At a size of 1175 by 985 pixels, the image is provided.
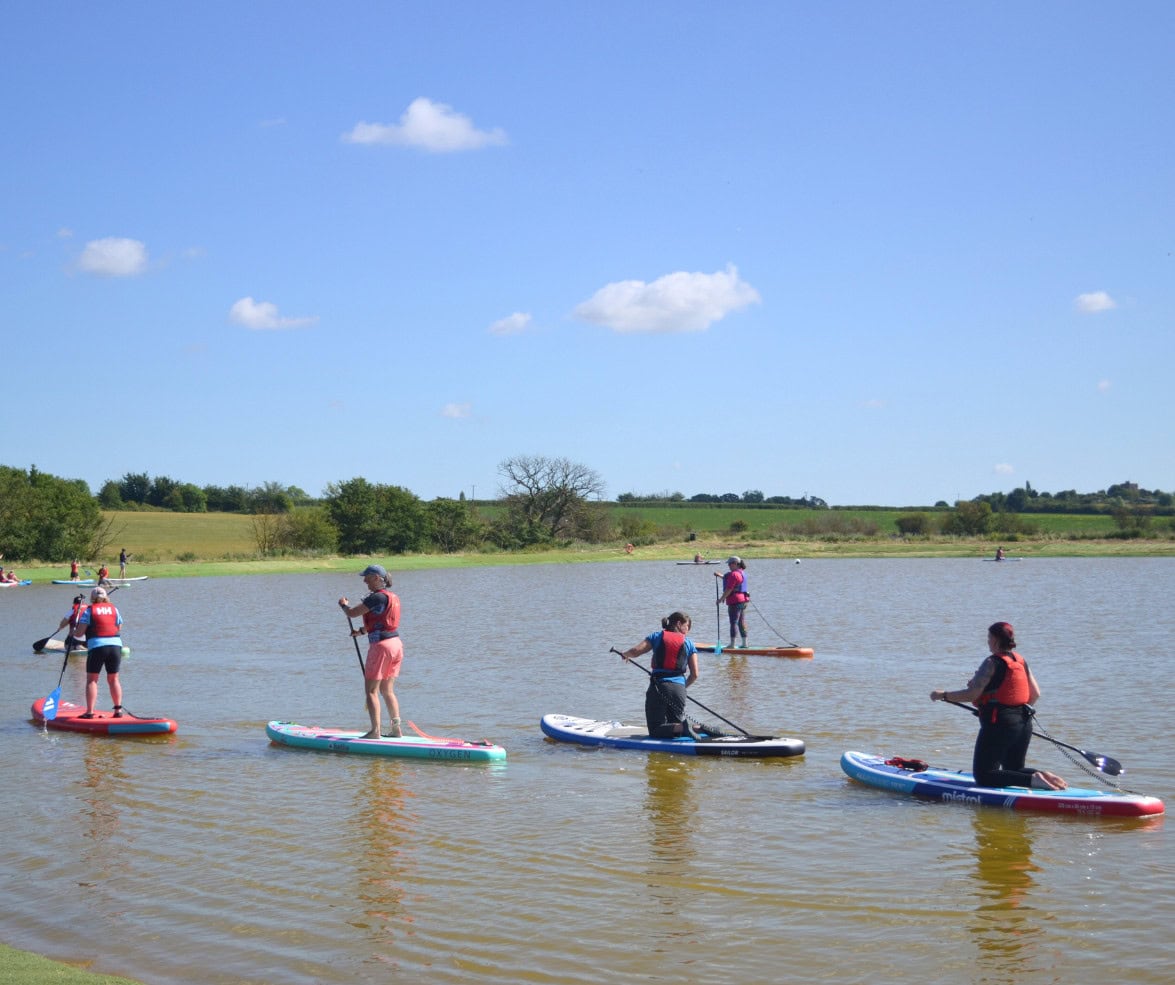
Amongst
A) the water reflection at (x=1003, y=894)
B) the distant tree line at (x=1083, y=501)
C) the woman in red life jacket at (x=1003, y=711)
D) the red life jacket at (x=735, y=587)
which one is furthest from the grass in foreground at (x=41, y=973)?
the distant tree line at (x=1083, y=501)

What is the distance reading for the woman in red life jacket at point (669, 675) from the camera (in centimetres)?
1268

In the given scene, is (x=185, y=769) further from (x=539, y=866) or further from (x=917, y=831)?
(x=917, y=831)

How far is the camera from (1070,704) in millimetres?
16250

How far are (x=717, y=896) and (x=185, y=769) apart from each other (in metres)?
6.57

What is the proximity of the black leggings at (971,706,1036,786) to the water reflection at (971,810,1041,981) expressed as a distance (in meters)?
0.34

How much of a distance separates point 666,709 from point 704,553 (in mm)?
68771

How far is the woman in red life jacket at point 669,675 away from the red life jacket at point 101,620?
622 cm

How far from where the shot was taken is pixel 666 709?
12.9m

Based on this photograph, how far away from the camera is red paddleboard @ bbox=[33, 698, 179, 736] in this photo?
13984 mm

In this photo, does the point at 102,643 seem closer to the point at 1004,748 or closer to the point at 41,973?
the point at 41,973

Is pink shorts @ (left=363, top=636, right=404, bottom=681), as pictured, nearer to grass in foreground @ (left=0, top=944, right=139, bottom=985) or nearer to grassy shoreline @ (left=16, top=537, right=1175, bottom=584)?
grass in foreground @ (left=0, top=944, right=139, bottom=985)

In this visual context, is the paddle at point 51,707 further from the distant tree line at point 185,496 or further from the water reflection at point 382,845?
the distant tree line at point 185,496

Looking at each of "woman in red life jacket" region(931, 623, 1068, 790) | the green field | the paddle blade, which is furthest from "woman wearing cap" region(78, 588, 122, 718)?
the green field

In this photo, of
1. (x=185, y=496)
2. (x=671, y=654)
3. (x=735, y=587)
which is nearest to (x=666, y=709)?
(x=671, y=654)
